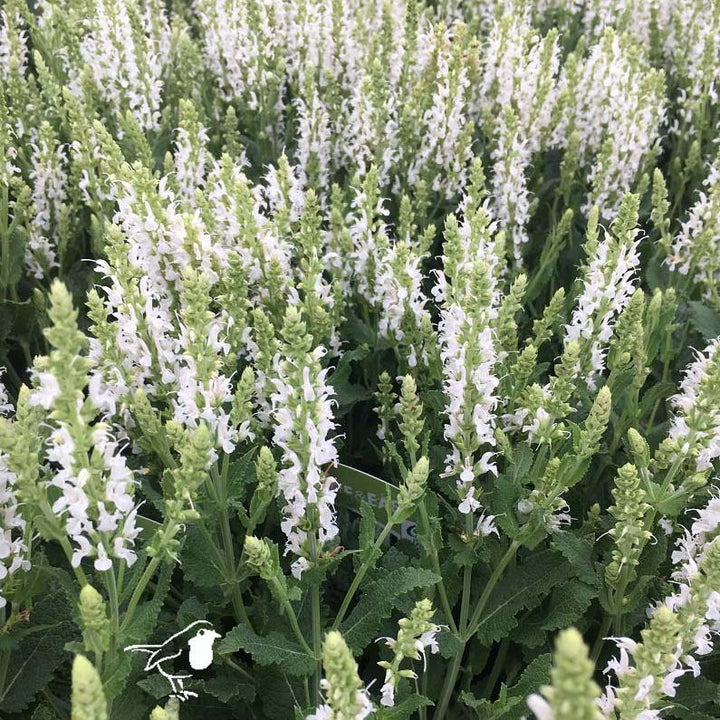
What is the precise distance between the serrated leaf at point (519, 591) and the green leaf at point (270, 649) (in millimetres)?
459

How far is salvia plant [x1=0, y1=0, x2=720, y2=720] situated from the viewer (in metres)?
1.25

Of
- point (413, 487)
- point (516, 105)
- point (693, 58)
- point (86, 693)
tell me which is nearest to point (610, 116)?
point (516, 105)

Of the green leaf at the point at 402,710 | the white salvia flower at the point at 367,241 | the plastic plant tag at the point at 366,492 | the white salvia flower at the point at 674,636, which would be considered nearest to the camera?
the white salvia flower at the point at 674,636

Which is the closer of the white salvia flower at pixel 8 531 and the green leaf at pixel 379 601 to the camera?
the white salvia flower at pixel 8 531

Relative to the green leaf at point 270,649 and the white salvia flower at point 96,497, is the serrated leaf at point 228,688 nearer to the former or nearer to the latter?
the green leaf at point 270,649

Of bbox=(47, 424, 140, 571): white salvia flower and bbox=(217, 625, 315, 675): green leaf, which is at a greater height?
bbox=(47, 424, 140, 571): white salvia flower

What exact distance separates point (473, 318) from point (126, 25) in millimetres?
2391

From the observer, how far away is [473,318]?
5.09 ft

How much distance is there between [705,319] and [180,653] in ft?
6.32

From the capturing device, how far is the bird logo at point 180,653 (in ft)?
4.23

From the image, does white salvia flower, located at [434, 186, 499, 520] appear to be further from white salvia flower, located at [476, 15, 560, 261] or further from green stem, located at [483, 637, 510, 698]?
white salvia flower, located at [476, 15, 560, 261]

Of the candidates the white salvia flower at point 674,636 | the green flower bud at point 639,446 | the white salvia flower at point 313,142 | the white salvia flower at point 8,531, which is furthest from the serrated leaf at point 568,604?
the white salvia flower at point 313,142

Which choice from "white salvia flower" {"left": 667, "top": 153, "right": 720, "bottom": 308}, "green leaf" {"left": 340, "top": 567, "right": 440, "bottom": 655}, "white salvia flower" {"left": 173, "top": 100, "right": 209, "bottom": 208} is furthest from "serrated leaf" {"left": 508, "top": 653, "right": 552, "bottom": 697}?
"white salvia flower" {"left": 173, "top": 100, "right": 209, "bottom": 208}

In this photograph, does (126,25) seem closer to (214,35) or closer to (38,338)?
(214,35)
